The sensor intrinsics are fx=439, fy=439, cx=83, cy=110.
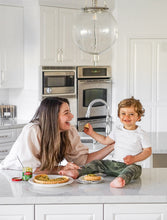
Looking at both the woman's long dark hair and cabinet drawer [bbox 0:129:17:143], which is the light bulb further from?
cabinet drawer [bbox 0:129:17:143]

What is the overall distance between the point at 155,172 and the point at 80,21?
40.7 inches

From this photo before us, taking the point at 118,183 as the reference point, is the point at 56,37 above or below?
above

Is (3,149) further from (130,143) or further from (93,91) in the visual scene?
(130,143)

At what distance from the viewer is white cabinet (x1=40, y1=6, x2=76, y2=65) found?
5.44m

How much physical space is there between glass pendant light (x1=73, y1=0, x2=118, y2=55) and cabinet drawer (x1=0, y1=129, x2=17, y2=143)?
2.61 m

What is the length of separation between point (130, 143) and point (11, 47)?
336cm

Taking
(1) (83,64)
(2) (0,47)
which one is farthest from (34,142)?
(1) (83,64)

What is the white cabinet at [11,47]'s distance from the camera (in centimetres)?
540

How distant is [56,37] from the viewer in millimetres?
5578

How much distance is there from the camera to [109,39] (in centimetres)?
278
